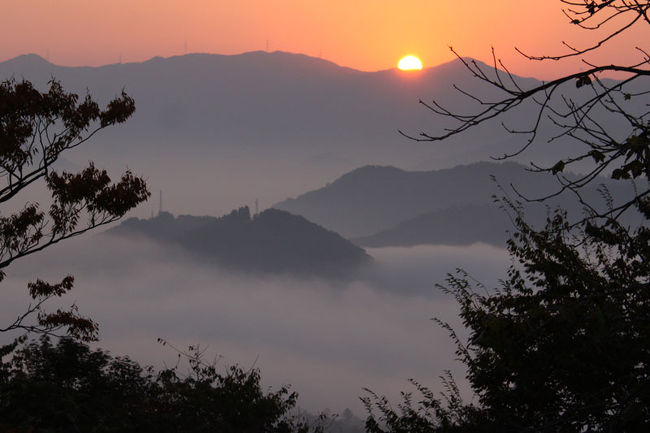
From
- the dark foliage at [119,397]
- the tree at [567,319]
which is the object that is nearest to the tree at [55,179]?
the dark foliage at [119,397]

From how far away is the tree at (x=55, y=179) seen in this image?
1758 cm

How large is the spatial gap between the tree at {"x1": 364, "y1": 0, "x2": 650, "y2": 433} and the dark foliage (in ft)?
20.3

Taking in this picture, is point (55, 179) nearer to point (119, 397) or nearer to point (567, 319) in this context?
point (119, 397)

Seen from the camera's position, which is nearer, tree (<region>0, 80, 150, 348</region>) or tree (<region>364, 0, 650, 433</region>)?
tree (<region>364, 0, 650, 433</region>)

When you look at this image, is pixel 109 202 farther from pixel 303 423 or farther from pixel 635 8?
pixel 635 8

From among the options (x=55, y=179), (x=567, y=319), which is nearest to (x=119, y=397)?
(x=55, y=179)

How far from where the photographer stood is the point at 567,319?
6.94 meters

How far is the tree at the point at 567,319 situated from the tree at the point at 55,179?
31.6 feet

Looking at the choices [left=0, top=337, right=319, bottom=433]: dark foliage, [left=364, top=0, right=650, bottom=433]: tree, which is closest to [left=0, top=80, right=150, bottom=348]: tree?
[left=0, top=337, right=319, bottom=433]: dark foliage

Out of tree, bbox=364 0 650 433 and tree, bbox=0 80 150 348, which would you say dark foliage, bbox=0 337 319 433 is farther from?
tree, bbox=364 0 650 433

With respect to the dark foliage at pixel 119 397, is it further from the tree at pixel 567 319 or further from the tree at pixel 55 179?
the tree at pixel 567 319

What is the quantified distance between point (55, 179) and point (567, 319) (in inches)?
600

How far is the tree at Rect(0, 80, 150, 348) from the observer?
57.7 feet

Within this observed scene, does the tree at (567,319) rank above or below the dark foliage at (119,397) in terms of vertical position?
below
